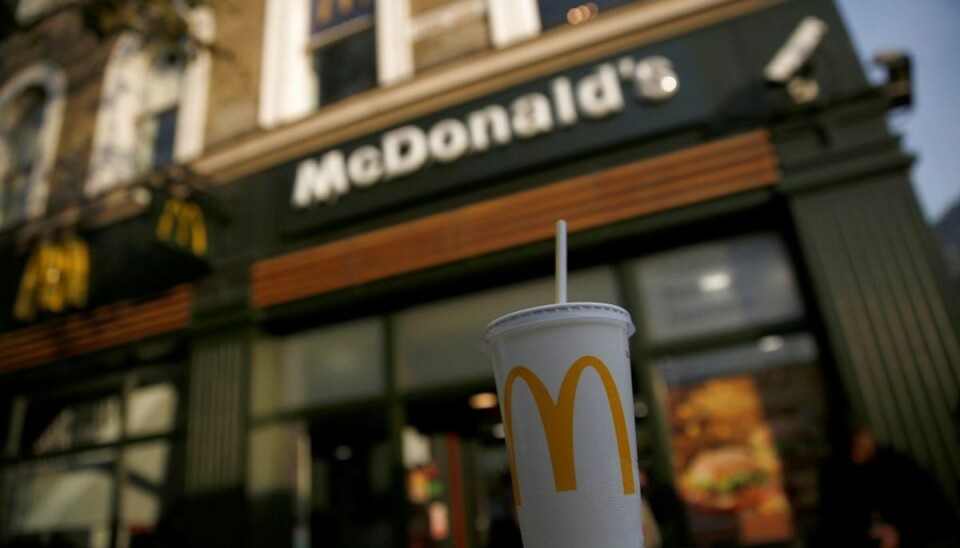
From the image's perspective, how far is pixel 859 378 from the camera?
3.69 metres

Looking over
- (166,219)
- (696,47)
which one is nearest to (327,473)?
(166,219)

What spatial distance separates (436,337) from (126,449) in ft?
11.4

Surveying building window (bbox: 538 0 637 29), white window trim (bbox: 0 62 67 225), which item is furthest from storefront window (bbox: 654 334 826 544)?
white window trim (bbox: 0 62 67 225)

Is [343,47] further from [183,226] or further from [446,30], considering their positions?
[183,226]

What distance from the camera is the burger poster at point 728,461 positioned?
3906 millimetres

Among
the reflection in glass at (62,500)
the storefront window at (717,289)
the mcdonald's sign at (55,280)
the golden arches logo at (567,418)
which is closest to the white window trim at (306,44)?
the storefront window at (717,289)

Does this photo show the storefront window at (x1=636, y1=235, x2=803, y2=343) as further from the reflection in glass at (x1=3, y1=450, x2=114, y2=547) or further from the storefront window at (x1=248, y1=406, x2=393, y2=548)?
the reflection in glass at (x1=3, y1=450, x2=114, y2=547)

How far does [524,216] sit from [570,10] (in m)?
2.21

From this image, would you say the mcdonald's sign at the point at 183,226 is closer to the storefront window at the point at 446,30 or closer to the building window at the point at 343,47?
the building window at the point at 343,47

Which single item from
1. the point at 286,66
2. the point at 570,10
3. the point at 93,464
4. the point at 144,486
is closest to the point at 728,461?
the point at 570,10

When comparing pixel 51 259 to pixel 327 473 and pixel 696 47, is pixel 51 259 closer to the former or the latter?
pixel 327 473

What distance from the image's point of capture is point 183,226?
5.78 m

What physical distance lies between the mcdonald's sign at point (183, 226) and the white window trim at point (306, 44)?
1179 millimetres

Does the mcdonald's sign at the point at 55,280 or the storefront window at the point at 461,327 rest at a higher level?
the mcdonald's sign at the point at 55,280
